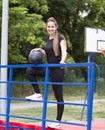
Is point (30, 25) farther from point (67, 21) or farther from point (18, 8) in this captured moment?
point (67, 21)

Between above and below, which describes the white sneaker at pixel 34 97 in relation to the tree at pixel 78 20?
below

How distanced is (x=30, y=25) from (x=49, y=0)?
5966mm

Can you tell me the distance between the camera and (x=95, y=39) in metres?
12.8

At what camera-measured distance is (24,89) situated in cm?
2355

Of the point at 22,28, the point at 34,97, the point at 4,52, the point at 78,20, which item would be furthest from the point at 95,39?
the point at 78,20

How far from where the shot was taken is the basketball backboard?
41.1 ft

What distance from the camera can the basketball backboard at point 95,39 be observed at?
493 inches

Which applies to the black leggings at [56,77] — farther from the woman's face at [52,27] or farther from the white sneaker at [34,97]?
the woman's face at [52,27]

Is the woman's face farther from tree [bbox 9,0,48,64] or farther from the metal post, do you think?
tree [bbox 9,0,48,64]

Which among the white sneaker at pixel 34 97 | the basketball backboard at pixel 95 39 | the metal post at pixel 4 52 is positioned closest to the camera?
the white sneaker at pixel 34 97

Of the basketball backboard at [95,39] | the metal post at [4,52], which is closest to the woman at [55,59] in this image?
the metal post at [4,52]

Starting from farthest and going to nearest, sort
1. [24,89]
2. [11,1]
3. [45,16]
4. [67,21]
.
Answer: [67,21], [45,16], [24,89], [11,1]

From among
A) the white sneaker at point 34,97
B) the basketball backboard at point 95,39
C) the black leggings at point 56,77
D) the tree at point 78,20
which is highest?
the tree at point 78,20

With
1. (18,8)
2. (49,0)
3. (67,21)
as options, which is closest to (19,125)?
(18,8)
